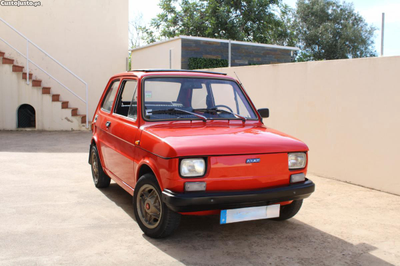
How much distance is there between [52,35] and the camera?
16156mm

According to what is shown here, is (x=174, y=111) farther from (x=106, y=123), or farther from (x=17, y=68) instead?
(x=17, y=68)

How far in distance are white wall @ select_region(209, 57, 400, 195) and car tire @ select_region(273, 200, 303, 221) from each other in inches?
97.4

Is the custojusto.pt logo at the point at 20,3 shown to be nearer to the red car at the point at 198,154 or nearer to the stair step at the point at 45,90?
the stair step at the point at 45,90

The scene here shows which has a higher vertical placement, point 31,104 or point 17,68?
point 17,68

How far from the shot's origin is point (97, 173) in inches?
260

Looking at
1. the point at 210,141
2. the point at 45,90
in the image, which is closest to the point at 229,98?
the point at 210,141

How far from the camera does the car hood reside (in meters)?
3.99

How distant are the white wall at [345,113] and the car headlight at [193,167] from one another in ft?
12.7

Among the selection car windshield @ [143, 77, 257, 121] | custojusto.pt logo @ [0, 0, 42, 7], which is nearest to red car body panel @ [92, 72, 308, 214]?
car windshield @ [143, 77, 257, 121]

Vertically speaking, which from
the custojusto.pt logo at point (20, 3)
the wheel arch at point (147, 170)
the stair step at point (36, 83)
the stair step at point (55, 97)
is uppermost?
the custojusto.pt logo at point (20, 3)

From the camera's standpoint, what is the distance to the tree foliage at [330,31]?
140 feet

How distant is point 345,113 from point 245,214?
3.93m

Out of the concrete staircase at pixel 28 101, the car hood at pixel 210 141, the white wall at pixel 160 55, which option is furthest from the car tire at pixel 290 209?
the white wall at pixel 160 55

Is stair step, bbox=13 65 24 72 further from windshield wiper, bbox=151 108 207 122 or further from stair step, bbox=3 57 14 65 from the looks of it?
windshield wiper, bbox=151 108 207 122
